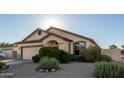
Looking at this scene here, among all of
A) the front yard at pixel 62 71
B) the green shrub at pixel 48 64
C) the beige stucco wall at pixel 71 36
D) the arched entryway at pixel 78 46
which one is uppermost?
the beige stucco wall at pixel 71 36

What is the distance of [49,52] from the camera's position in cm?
985

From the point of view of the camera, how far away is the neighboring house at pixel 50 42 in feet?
31.8

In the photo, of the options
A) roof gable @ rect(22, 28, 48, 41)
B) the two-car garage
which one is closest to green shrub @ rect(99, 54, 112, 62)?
roof gable @ rect(22, 28, 48, 41)

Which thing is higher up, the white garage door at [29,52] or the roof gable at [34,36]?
the roof gable at [34,36]

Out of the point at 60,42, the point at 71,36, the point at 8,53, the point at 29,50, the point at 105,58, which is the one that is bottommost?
the point at 105,58

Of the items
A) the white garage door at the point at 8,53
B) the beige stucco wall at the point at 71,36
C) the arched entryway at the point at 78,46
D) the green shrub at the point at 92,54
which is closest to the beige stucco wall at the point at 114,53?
the green shrub at the point at 92,54

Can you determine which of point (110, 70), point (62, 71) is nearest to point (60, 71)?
point (62, 71)

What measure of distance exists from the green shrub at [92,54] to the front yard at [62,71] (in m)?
0.55

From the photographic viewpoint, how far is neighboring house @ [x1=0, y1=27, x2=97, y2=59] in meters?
9.70

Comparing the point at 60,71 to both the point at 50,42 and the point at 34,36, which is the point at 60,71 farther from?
the point at 34,36

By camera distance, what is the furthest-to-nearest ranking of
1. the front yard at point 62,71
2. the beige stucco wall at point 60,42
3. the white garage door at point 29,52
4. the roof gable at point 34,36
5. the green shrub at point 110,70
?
1. the beige stucco wall at point 60,42
2. the white garage door at point 29,52
3. the roof gable at point 34,36
4. the front yard at point 62,71
5. the green shrub at point 110,70

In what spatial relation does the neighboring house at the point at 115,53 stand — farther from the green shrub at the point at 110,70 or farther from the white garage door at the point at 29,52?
the white garage door at the point at 29,52

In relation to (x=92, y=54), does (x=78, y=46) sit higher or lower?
higher

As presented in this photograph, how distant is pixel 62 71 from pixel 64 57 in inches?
50.1
